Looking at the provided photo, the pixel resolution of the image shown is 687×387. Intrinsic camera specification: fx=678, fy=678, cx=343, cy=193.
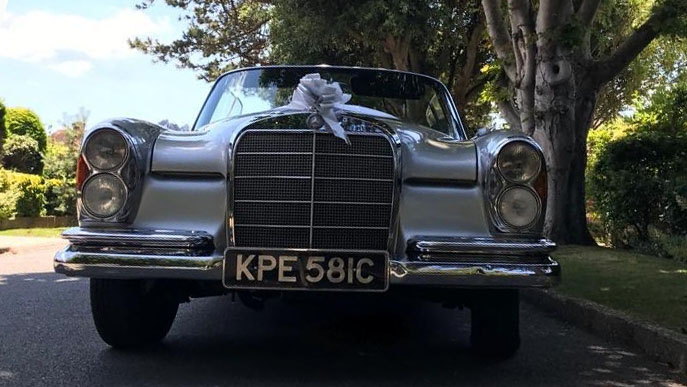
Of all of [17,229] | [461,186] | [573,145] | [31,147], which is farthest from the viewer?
[31,147]

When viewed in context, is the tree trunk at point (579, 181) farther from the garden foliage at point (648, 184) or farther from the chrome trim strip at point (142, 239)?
the chrome trim strip at point (142, 239)

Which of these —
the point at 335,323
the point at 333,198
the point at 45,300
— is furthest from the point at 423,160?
the point at 45,300

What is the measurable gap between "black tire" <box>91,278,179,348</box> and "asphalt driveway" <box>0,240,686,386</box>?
108 millimetres

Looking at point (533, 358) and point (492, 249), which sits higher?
point (492, 249)

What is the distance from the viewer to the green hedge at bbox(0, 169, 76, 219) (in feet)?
57.0

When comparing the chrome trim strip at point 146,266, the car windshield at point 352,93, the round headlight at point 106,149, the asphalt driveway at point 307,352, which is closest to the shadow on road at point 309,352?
the asphalt driveway at point 307,352

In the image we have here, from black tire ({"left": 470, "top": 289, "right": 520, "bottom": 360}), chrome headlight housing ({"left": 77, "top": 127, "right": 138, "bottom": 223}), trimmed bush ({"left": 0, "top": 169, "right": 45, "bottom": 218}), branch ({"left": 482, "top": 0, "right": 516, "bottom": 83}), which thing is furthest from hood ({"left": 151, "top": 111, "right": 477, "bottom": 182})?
trimmed bush ({"left": 0, "top": 169, "right": 45, "bottom": 218})

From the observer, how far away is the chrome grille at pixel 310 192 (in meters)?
3.52

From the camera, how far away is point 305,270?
332 centimetres

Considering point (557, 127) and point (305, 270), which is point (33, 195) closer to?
point (557, 127)

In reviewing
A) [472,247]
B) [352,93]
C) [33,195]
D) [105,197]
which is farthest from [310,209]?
[33,195]

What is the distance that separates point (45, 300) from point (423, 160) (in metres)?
4.34

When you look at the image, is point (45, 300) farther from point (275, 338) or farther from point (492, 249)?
point (492, 249)

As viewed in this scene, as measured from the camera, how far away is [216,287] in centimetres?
356
